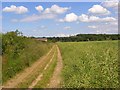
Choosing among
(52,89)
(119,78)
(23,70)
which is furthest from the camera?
(23,70)

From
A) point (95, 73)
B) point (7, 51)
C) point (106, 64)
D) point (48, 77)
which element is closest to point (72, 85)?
point (95, 73)

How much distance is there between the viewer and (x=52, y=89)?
13.4m

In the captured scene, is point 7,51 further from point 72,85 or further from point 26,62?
point 72,85

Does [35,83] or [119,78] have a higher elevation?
[119,78]

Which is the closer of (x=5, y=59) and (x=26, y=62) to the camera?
→ (x=5, y=59)

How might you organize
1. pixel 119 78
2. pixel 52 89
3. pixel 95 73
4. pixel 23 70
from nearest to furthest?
pixel 119 78
pixel 95 73
pixel 52 89
pixel 23 70

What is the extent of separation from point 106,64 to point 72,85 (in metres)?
1.70

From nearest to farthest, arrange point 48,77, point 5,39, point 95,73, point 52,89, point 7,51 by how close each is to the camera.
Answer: point 95,73 → point 52,89 → point 48,77 → point 7,51 → point 5,39

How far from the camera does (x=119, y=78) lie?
9703mm

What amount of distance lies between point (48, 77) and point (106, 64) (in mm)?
7287

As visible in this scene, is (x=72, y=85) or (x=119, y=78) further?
(x=72, y=85)

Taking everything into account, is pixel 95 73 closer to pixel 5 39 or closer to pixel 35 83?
pixel 35 83

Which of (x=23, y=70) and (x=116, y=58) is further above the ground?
(x=116, y=58)

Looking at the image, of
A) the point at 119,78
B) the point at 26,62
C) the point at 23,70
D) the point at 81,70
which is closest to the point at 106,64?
the point at 119,78
